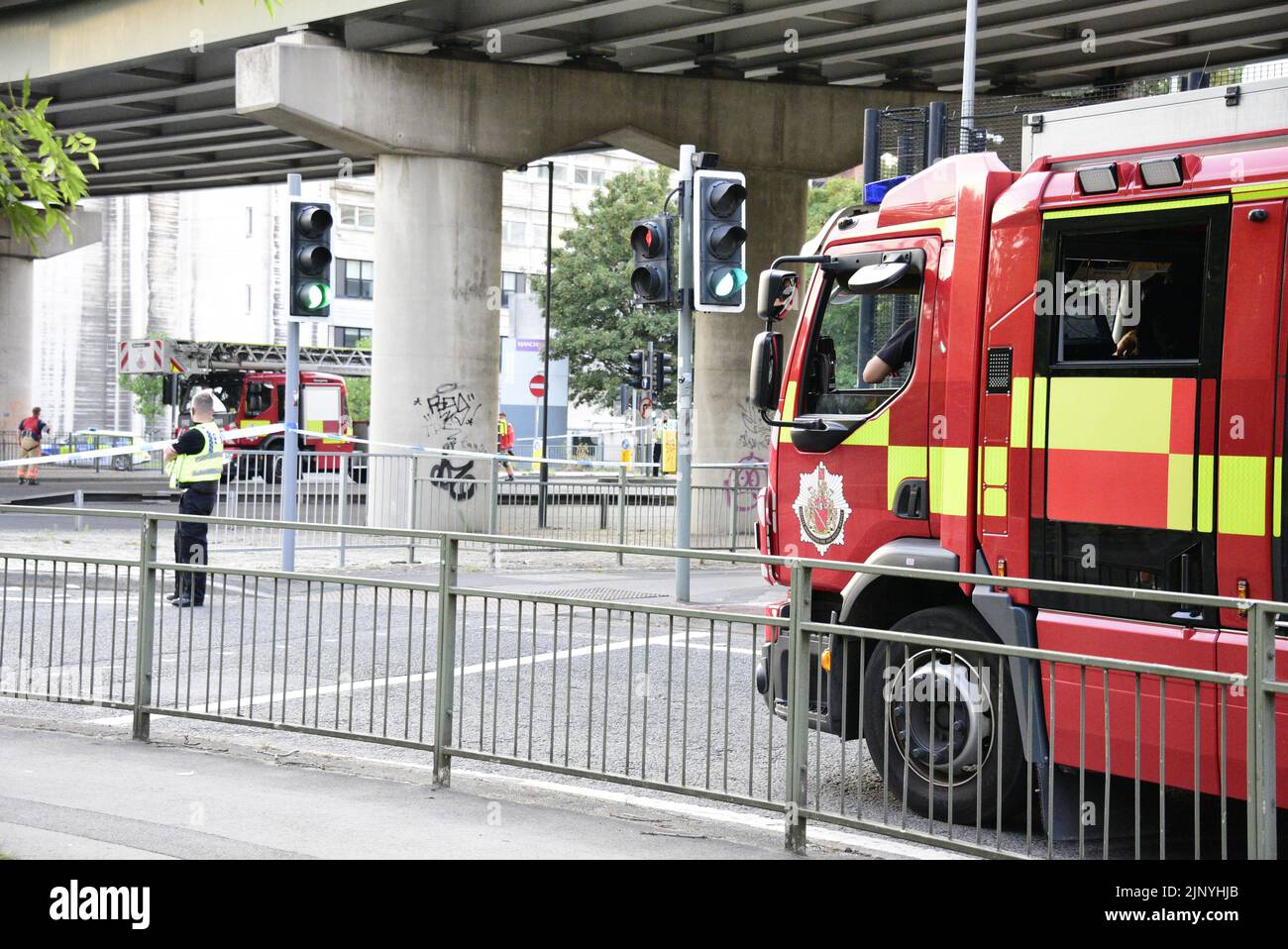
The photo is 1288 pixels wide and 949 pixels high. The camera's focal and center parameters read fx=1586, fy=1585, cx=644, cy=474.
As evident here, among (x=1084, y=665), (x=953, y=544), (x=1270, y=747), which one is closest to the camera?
(x=1270, y=747)

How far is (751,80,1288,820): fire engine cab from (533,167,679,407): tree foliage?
46710 millimetres

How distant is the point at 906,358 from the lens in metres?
7.39

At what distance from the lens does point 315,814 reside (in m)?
6.48

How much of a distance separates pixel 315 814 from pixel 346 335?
6549 centimetres

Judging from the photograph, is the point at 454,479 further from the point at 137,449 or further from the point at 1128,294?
the point at 1128,294

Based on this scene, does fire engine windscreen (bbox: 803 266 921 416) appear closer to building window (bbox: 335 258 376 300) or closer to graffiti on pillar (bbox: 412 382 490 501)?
graffiti on pillar (bbox: 412 382 490 501)

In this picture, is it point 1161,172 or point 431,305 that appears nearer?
point 1161,172

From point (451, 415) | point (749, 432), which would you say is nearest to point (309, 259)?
point (451, 415)

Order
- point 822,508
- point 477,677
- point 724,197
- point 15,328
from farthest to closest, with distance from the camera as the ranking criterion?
point 15,328, point 724,197, point 822,508, point 477,677

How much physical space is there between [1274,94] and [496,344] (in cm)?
1831

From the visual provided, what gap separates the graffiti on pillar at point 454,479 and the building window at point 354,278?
166 ft

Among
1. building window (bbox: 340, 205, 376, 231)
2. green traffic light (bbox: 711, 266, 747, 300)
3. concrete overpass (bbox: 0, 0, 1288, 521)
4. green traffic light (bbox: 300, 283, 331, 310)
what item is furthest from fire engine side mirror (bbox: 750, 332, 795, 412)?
building window (bbox: 340, 205, 376, 231)
